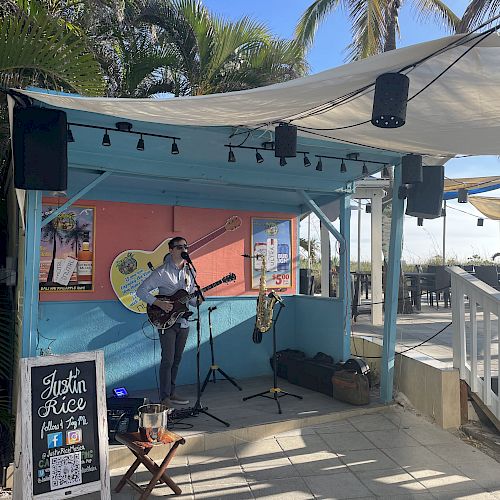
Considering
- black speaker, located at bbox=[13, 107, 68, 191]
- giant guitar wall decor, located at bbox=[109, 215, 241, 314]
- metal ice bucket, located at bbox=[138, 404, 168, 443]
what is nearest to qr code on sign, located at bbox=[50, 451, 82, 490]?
metal ice bucket, located at bbox=[138, 404, 168, 443]

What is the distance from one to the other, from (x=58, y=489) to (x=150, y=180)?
2887mm

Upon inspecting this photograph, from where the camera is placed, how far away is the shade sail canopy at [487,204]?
37.2 ft

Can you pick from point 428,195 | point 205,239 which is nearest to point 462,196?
point 428,195

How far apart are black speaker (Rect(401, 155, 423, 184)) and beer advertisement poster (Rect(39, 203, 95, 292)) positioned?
3.18 metres

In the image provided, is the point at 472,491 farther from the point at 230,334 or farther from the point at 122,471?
the point at 230,334

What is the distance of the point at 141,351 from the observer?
208 inches

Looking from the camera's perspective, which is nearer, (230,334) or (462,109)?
(462,109)

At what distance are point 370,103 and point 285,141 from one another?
0.68 metres

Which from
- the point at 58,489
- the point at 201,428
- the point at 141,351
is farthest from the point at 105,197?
the point at 58,489

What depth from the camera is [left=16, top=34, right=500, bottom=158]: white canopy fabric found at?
2.64 metres

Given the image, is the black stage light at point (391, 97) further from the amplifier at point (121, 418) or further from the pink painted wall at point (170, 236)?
the pink painted wall at point (170, 236)

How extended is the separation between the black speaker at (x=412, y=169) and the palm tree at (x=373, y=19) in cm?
602

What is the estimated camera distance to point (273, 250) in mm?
6168

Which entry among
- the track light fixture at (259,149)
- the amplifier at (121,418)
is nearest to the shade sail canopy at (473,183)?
the track light fixture at (259,149)
